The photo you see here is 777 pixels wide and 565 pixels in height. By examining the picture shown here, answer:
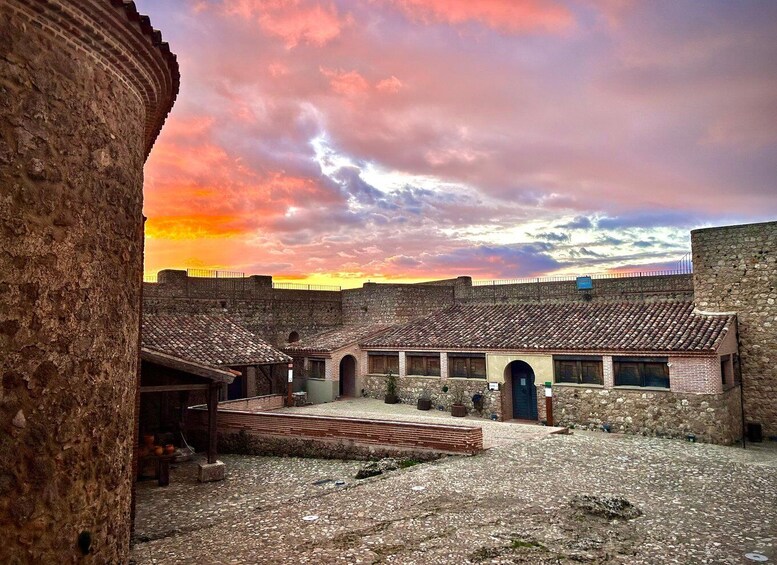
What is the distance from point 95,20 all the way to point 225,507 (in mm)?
8942

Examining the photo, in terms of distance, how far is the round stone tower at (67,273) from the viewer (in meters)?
4.09

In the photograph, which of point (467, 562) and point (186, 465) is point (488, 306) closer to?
point (186, 465)

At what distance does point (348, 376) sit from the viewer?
26.3 metres

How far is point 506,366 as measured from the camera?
2012 centimetres

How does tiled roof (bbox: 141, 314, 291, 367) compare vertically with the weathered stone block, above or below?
above

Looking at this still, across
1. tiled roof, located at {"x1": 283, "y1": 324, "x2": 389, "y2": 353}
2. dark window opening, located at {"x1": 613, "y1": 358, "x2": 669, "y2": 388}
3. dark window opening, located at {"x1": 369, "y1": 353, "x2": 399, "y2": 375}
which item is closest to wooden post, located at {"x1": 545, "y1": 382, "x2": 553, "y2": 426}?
dark window opening, located at {"x1": 613, "y1": 358, "x2": 669, "y2": 388}

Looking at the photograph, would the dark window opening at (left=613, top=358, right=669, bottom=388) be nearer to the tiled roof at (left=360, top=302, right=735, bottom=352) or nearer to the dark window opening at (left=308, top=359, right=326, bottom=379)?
the tiled roof at (left=360, top=302, right=735, bottom=352)

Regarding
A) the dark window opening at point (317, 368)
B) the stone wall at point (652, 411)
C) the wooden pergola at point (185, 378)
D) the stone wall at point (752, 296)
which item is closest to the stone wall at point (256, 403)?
the dark window opening at point (317, 368)

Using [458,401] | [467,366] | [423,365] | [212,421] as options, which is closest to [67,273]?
[212,421]

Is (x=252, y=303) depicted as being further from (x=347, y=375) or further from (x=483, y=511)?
(x=483, y=511)

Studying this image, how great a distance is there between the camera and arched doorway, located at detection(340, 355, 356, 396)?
25739 mm

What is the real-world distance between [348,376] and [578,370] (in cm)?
1153

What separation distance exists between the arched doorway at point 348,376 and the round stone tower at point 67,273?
20318 millimetres

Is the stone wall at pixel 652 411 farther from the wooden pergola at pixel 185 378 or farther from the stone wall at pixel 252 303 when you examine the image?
the stone wall at pixel 252 303
